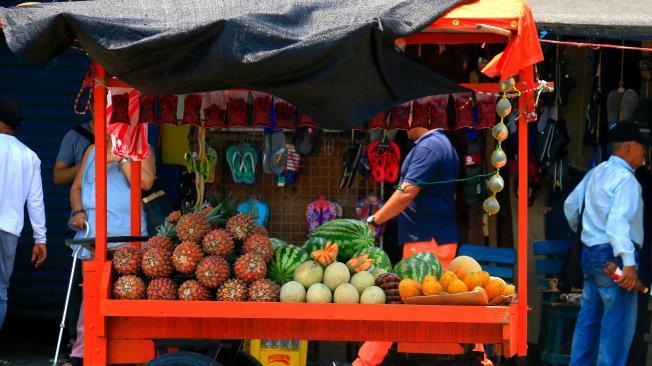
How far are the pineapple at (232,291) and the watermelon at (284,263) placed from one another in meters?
0.29

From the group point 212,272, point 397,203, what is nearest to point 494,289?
point 212,272

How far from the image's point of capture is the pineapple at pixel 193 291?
20.6 ft

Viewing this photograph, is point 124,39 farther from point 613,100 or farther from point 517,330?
point 613,100

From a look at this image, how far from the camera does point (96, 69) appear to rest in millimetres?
6402

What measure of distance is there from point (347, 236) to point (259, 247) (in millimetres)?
828

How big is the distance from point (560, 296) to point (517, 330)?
390 cm

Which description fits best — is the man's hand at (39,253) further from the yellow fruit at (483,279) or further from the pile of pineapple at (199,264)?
the yellow fruit at (483,279)

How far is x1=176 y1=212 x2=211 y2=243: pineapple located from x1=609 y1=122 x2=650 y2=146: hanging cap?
159 inches

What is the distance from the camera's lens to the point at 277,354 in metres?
8.88

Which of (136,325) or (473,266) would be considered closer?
(136,325)

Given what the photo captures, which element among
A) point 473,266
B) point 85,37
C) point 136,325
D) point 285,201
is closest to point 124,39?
point 85,37

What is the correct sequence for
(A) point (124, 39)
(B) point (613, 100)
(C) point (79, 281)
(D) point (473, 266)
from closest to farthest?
(A) point (124, 39), (D) point (473, 266), (C) point (79, 281), (B) point (613, 100)

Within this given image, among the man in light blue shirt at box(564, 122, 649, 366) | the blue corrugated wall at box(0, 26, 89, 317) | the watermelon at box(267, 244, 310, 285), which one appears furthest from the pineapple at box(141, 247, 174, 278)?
the blue corrugated wall at box(0, 26, 89, 317)

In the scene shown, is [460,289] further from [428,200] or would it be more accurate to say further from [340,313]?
[428,200]
